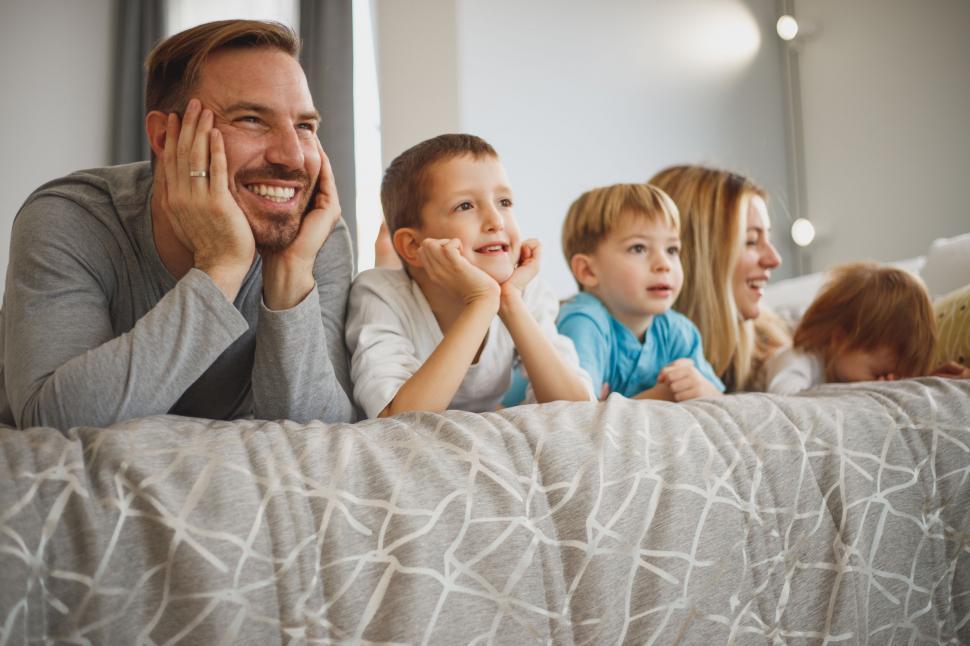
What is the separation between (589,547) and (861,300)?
43.1 inches

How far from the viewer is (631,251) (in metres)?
1.55

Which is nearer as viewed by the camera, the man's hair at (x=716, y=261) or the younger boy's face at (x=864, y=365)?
the younger boy's face at (x=864, y=365)

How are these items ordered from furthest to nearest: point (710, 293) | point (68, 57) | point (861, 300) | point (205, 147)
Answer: point (68, 57) → point (710, 293) → point (861, 300) → point (205, 147)

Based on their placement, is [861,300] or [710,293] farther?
[710,293]

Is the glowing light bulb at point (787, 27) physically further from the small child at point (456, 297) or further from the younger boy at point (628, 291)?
the small child at point (456, 297)

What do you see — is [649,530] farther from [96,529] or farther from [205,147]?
[205,147]

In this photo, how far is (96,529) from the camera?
642mm

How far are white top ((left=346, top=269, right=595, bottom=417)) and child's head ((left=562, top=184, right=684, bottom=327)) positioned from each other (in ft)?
0.66

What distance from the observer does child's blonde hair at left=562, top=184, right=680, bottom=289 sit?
1.56 m

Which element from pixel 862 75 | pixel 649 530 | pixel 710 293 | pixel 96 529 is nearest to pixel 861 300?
pixel 710 293

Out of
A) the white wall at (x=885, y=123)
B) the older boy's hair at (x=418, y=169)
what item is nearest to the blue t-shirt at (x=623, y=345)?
the older boy's hair at (x=418, y=169)

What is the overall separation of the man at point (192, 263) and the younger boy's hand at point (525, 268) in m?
0.27

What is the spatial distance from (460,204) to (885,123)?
111 inches

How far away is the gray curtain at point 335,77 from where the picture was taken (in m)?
3.07
